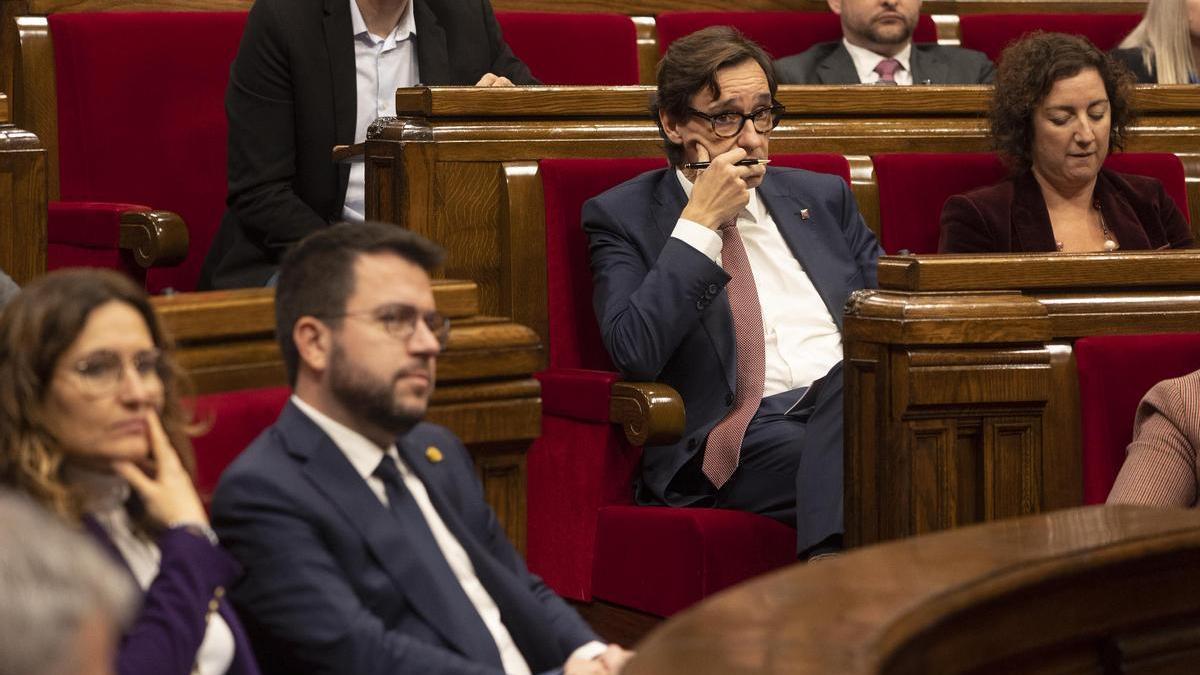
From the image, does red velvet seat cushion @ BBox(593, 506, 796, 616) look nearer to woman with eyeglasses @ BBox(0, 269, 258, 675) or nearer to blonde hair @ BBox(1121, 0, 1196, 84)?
woman with eyeglasses @ BBox(0, 269, 258, 675)

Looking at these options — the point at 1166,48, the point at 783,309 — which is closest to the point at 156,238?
the point at 783,309

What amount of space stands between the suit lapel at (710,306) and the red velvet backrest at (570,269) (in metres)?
0.08

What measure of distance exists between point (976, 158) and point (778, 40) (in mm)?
655

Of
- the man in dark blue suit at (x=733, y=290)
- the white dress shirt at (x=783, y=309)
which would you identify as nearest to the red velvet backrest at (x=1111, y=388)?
the man in dark blue suit at (x=733, y=290)

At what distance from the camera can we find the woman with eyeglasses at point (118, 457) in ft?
3.21

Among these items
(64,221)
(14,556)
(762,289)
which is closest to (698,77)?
(762,289)

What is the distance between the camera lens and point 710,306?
6.15 ft

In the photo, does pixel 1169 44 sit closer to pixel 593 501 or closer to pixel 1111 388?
pixel 1111 388

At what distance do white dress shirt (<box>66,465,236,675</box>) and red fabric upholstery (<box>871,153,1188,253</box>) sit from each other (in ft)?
4.12

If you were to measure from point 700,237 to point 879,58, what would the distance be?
3.23 feet

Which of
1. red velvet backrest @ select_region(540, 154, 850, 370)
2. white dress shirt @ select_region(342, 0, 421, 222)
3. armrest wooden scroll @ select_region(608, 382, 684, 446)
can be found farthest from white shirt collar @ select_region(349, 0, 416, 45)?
armrest wooden scroll @ select_region(608, 382, 684, 446)

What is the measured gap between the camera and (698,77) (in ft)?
6.27

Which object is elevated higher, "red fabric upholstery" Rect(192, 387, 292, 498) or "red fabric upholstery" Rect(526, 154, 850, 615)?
"red fabric upholstery" Rect(192, 387, 292, 498)

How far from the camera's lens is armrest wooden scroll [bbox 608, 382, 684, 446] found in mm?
1715
